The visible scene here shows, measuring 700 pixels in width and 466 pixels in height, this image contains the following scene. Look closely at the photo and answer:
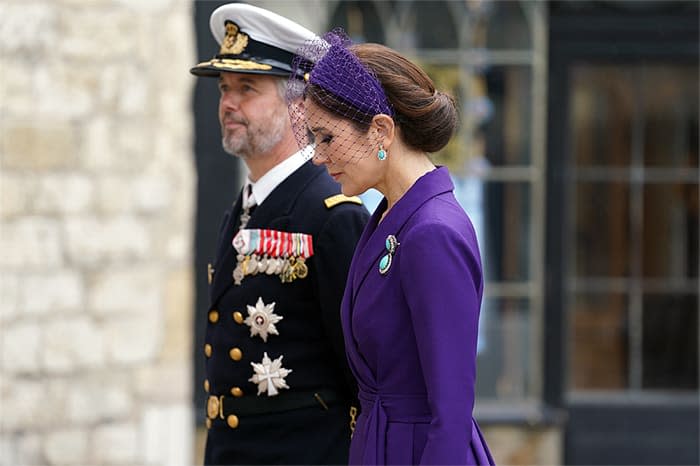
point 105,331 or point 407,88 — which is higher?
point 407,88

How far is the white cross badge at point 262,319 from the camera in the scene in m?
3.15

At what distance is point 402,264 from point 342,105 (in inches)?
14.6

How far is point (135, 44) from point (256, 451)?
278cm

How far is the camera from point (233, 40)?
3.44 m

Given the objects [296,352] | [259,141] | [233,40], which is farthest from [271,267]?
[233,40]

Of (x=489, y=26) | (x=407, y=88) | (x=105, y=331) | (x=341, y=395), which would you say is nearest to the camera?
(x=407, y=88)

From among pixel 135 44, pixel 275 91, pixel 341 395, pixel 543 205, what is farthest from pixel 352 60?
pixel 543 205

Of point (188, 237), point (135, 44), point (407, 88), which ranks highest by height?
point (135, 44)

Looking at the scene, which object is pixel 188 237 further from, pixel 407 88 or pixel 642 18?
pixel 407 88

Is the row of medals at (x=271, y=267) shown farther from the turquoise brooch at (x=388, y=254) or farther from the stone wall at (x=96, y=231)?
the stone wall at (x=96, y=231)

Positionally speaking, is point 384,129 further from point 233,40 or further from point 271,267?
point 233,40

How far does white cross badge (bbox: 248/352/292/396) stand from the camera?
→ 124 inches

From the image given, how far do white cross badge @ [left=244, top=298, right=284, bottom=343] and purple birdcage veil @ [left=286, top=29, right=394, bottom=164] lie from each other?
61 cm

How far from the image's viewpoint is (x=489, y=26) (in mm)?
5902
